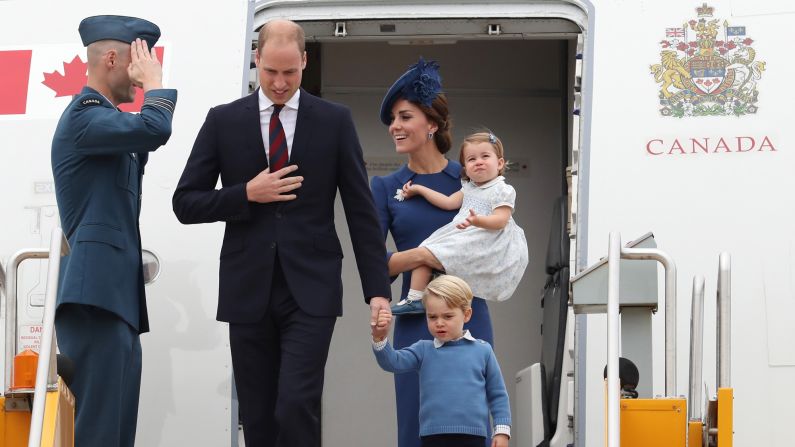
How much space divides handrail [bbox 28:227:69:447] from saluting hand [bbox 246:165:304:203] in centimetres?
62

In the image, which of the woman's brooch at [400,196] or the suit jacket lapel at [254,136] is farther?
the woman's brooch at [400,196]

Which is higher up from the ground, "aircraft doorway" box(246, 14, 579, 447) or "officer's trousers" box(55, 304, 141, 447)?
"aircraft doorway" box(246, 14, 579, 447)

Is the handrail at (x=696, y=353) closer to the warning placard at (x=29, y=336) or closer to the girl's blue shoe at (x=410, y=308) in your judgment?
the girl's blue shoe at (x=410, y=308)

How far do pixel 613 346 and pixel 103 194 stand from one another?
1.71 meters

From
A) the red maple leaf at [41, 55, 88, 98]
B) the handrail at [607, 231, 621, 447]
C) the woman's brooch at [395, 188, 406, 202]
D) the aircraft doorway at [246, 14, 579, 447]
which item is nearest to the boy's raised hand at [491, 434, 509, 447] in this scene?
the handrail at [607, 231, 621, 447]

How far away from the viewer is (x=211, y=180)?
14.3ft

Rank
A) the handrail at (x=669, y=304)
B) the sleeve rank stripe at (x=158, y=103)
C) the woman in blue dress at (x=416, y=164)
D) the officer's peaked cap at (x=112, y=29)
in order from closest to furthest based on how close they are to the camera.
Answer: the handrail at (x=669, y=304) < the sleeve rank stripe at (x=158, y=103) < the officer's peaked cap at (x=112, y=29) < the woman in blue dress at (x=416, y=164)

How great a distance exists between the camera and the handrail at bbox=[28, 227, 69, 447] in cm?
362

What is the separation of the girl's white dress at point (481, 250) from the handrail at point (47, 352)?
1439mm

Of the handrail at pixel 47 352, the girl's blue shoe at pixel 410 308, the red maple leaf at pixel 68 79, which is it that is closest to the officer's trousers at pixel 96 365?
the handrail at pixel 47 352

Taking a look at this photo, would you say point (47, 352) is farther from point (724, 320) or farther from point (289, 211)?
point (724, 320)

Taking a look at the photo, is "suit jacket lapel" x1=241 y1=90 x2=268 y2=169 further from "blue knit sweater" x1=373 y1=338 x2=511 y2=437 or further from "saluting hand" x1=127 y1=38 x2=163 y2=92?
"blue knit sweater" x1=373 y1=338 x2=511 y2=437

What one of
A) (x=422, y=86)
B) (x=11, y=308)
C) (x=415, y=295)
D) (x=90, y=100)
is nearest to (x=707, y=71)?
(x=422, y=86)

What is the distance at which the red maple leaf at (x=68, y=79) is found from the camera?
5453mm
